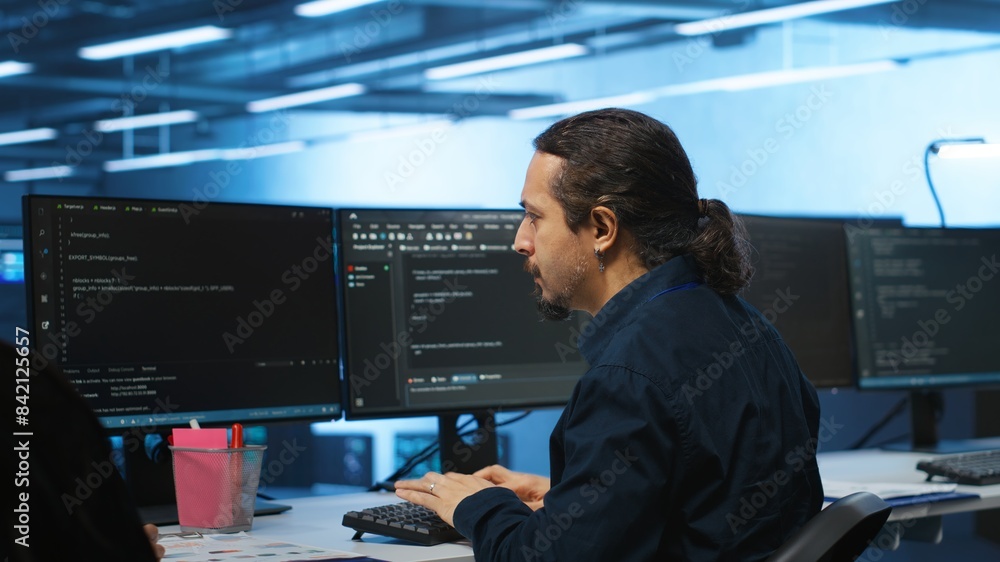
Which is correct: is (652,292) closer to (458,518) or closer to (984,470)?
(458,518)

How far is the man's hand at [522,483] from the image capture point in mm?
1636

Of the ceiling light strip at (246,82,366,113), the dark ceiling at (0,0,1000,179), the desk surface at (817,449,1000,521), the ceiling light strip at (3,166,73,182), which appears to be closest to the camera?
the desk surface at (817,449,1000,521)

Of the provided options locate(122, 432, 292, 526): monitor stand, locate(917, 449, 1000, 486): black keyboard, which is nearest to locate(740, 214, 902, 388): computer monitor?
locate(917, 449, 1000, 486): black keyboard

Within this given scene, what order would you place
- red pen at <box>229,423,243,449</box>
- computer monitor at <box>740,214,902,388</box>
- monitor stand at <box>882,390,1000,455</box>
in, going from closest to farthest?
red pen at <box>229,423,243,449</box> → computer monitor at <box>740,214,902,388</box> → monitor stand at <box>882,390,1000,455</box>

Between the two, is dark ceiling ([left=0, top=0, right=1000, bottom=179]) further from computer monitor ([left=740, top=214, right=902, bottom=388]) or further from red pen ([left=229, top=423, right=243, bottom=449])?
red pen ([left=229, top=423, right=243, bottom=449])

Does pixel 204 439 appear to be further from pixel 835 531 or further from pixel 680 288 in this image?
pixel 835 531

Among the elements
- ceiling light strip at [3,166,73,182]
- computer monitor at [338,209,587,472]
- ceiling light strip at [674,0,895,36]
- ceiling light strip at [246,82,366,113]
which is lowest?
computer monitor at [338,209,587,472]

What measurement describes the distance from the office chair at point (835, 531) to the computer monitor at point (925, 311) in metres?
1.31

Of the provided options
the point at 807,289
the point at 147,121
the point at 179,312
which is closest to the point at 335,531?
the point at 179,312

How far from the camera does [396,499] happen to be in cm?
183

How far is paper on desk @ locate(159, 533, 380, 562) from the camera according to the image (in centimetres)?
132

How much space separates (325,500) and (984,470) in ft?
4.15

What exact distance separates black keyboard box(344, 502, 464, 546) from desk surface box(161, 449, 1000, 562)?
1 centimetres

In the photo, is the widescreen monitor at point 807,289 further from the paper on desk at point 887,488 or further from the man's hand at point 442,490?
the man's hand at point 442,490
